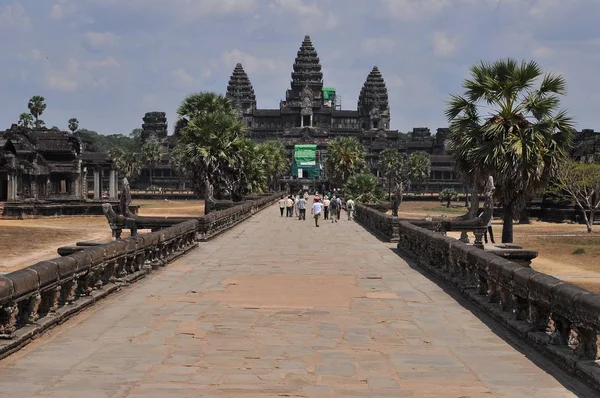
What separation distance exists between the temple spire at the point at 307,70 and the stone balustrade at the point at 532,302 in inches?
6958

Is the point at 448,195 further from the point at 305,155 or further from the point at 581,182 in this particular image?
the point at 305,155

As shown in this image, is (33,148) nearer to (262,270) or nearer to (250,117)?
(262,270)

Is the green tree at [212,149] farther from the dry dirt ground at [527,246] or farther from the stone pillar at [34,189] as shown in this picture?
the stone pillar at [34,189]

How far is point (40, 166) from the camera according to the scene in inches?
2965

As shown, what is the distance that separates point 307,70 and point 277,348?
611 ft

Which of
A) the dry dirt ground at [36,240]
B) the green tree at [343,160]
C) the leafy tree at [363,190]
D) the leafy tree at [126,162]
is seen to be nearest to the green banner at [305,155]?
the leafy tree at [126,162]

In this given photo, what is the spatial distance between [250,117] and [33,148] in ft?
386

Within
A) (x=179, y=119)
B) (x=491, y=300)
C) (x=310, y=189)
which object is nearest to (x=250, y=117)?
(x=310, y=189)

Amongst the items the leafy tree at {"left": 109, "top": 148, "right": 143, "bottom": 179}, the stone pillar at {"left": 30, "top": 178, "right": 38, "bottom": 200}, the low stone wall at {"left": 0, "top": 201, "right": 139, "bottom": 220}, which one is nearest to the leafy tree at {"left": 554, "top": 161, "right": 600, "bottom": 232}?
the low stone wall at {"left": 0, "top": 201, "right": 139, "bottom": 220}

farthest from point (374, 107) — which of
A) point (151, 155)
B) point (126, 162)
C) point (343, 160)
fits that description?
point (343, 160)

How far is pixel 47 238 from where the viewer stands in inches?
1570

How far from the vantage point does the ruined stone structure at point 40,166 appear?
70.5 metres

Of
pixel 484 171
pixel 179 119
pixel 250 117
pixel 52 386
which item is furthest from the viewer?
pixel 250 117

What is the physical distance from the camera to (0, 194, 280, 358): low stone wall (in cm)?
908
